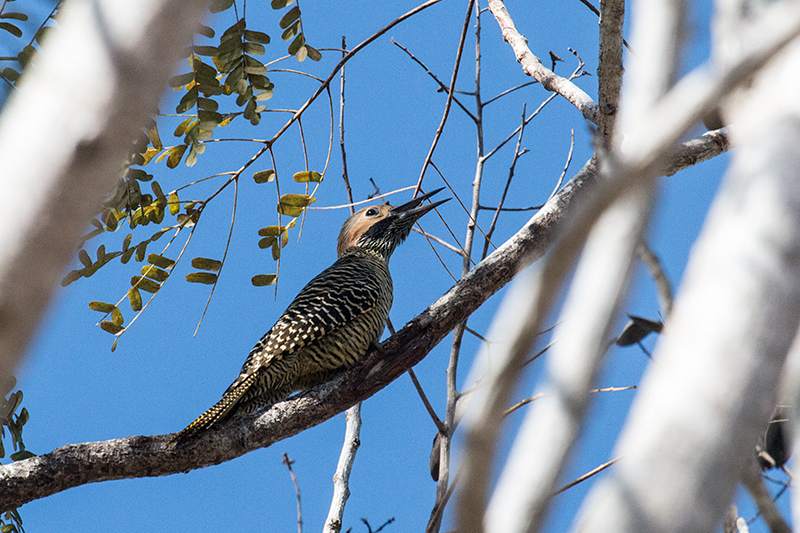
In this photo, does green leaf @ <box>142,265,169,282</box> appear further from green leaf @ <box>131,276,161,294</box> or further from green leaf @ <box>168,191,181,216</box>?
green leaf @ <box>168,191,181,216</box>

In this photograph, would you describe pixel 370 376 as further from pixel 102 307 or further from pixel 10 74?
pixel 10 74

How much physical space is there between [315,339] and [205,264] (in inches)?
31.4

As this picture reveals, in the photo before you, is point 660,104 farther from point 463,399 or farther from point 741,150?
point 463,399

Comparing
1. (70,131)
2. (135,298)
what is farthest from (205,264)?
(70,131)

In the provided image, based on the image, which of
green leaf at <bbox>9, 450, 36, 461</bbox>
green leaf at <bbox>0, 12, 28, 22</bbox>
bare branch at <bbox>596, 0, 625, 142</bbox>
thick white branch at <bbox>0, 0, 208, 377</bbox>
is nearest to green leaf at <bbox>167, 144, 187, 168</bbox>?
green leaf at <bbox>0, 12, 28, 22</bbox>

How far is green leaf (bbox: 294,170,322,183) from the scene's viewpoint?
3502 mm

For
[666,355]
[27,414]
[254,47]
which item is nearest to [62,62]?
[666,355]

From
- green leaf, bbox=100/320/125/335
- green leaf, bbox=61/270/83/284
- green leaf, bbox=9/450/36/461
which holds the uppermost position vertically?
green leaf, bbox=61/270/83/284

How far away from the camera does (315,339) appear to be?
12.9ft

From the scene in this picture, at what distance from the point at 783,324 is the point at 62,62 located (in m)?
0.88

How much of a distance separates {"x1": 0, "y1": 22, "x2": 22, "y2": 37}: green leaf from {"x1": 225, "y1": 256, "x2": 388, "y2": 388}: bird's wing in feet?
6.26

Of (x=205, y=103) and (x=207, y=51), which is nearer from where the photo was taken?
(x=207, y=51)

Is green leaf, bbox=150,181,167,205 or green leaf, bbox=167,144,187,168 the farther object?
green leaf, bbox=167,144,187,168

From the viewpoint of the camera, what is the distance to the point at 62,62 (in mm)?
728
